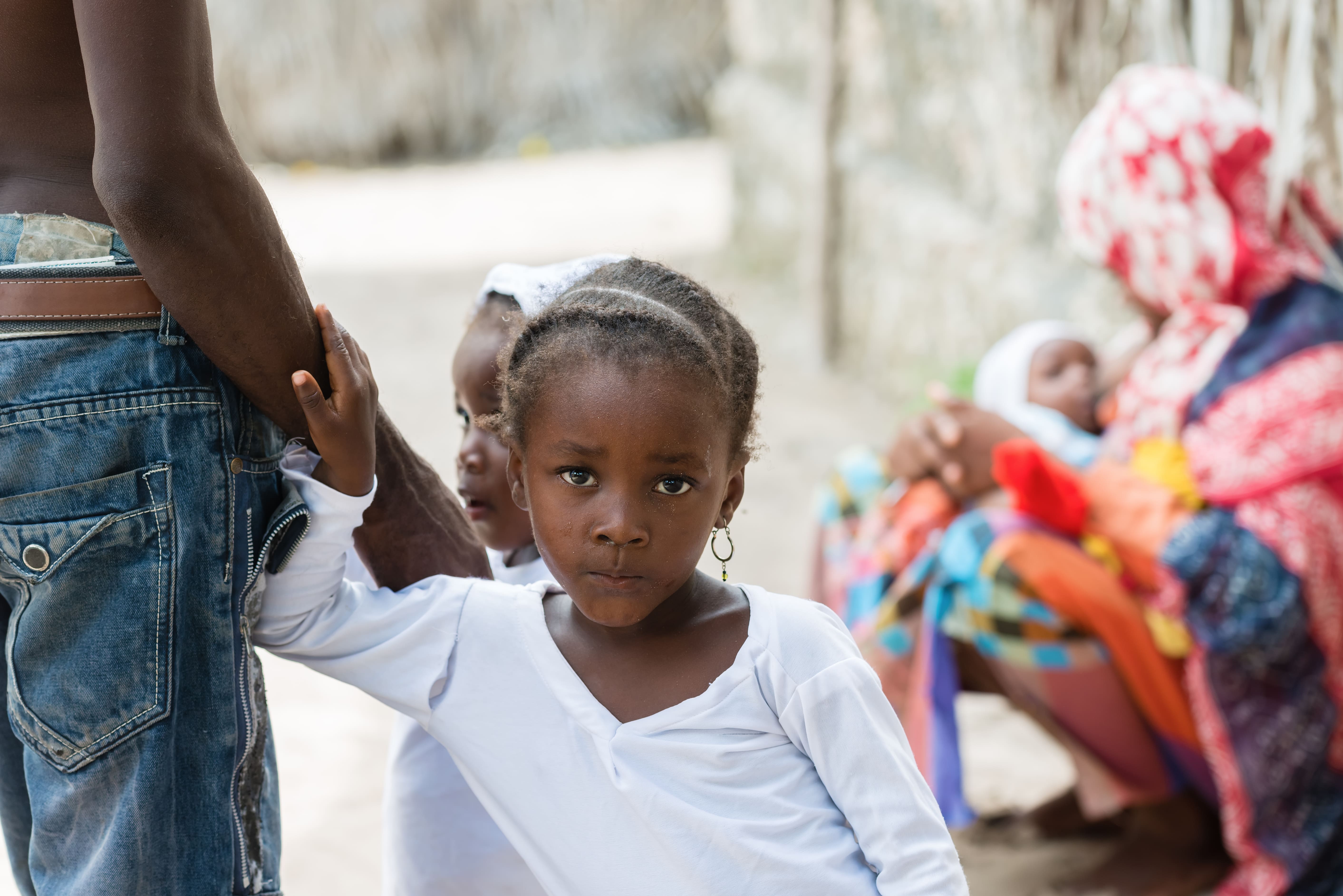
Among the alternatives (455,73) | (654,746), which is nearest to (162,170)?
(654,746)

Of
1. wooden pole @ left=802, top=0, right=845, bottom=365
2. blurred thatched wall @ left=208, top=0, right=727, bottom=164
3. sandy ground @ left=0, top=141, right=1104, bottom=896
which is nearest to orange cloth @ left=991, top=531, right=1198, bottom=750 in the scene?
sandy ground @ left=0, top=141, right=1104, bottom=896

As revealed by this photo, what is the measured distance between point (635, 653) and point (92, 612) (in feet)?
1.78

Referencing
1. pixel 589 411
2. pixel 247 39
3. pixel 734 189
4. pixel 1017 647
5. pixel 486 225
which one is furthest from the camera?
pixel 247 39

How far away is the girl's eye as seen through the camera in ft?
4.26

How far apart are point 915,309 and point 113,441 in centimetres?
478

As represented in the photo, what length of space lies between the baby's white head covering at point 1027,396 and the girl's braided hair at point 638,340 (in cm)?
172

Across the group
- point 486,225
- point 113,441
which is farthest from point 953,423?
point 486,225

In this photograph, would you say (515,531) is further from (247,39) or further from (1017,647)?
(247,39)

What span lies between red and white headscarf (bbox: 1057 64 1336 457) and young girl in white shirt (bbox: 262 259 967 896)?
5.86 feet

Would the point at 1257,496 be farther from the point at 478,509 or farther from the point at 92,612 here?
the point at 92,612

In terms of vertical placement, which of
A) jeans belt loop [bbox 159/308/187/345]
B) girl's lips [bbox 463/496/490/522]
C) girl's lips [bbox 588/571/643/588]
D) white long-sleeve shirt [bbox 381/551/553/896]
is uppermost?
jeans belt loop [bbox 159/308/187/345]

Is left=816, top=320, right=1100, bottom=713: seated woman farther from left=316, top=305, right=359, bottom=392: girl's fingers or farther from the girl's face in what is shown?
left=316, top=305, right=359, bottom=392: girl's fingers

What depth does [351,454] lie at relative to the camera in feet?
4.30

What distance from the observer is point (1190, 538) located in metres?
2.55
